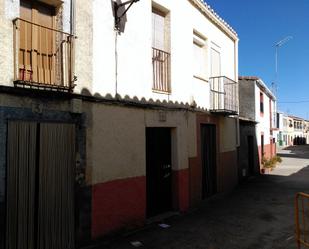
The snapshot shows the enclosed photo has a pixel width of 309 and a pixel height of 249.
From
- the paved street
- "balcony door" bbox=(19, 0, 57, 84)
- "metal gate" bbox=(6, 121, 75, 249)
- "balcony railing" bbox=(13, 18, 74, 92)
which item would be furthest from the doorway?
"balcony door" bbox=(19, 0, 57, 84)

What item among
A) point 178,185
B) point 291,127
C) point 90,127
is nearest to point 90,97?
point 90,127

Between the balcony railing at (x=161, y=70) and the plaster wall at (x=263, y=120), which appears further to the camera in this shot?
the plaster wall at (x=263, y=120)

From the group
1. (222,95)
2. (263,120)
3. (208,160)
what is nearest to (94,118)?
(208,160)

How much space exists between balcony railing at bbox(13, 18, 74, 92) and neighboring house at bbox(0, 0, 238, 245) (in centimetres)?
2

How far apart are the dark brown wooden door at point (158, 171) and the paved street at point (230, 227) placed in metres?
0.56

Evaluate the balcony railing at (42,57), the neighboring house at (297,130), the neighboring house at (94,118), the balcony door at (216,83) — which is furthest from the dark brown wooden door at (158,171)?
the neighboring house at (297,130)

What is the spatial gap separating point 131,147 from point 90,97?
1.75 meters

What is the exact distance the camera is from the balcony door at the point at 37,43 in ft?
18.8

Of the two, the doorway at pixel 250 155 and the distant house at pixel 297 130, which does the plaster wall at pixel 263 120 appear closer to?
the doorway at pixel 250 155

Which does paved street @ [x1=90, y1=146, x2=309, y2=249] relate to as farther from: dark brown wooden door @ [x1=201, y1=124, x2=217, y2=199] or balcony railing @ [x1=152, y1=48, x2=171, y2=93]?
balcony railing @ [x1=152, y1=48, x2=171, y2=93]

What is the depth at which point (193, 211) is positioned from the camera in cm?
1001

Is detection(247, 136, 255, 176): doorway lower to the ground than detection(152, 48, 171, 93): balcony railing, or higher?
lower

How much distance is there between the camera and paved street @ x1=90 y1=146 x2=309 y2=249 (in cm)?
702

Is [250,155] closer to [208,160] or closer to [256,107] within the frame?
[256,107]
